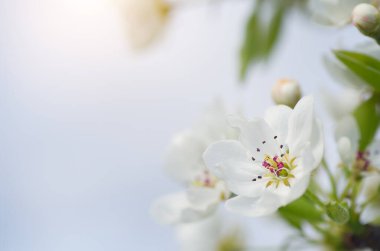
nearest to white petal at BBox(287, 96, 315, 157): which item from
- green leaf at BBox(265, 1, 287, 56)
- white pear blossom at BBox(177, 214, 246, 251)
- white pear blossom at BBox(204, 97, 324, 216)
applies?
white pear blossom at BBox(204, 97, 324, 216)

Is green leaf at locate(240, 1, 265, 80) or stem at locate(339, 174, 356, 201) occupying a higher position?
green leaf at locate(240, 1, 265, 80)

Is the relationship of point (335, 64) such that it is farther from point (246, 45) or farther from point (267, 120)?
point (246, 45)

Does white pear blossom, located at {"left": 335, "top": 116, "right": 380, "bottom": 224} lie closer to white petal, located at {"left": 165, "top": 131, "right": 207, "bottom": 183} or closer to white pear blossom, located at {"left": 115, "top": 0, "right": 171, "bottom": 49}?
white petal, located at {"left": 165, "top": 131, "right": 207, "bottom": 183}

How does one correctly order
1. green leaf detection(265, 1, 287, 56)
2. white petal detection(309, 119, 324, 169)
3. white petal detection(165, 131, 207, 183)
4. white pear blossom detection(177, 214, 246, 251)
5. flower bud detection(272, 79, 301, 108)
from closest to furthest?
white petal detection(309, 119, 324, 169), flower bud detection(272, 79, 301, 108), white petal detection(165, 131, 207, 183), white pear blossom detection(177, 214, 246, 251), green leaf detection(265, 1, 287, 56)

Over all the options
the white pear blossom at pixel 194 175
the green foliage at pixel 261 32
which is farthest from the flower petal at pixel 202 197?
the green foliage at pixel 261 32

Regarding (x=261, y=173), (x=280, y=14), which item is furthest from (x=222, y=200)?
(x=280, y=14)
